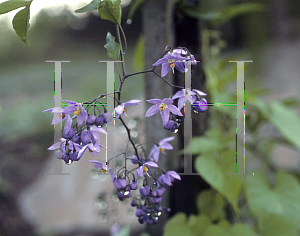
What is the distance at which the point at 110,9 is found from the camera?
34cm

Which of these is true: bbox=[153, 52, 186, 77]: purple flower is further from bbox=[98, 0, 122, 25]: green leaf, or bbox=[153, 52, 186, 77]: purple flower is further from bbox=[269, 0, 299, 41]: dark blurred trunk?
A: bbox=[269, 0, 299, 41]: dark blurred trunk

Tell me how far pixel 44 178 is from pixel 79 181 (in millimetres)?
417

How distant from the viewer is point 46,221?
5.81ft

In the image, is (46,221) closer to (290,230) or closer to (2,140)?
(2,140)

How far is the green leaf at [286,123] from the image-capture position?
85 centimetres

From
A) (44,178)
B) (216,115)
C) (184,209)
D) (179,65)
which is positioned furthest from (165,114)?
(44,178)

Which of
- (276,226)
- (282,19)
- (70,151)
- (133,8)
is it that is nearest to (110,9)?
→ (70,151)

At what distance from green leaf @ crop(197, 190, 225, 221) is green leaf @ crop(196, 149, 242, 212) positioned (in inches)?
5.7

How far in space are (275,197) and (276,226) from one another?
0.13 meters

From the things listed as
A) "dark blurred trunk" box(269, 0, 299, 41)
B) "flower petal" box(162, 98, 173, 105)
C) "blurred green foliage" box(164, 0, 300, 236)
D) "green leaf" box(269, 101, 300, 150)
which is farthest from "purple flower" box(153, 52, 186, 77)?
"dark blurred trunk" box(269, 0, 299, 41)

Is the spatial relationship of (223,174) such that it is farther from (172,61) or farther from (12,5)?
(12,5)

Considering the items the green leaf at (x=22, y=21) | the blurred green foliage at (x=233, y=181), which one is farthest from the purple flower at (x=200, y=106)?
the blurred green foliage at (x=233, y=181)

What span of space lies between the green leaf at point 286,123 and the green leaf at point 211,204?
1.28 feet

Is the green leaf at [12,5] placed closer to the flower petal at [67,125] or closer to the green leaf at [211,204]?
the flower petal at [67,125]
